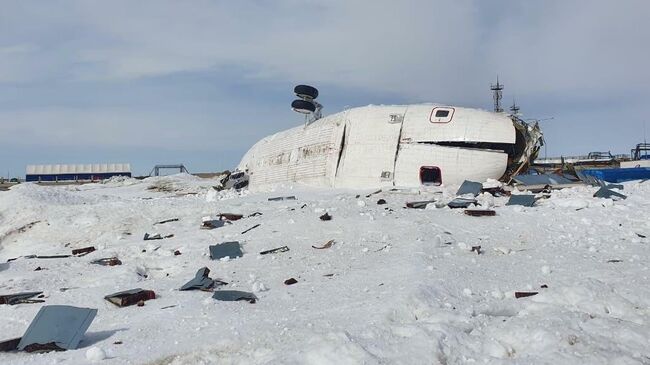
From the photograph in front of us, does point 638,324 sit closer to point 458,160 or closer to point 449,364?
point 449,364

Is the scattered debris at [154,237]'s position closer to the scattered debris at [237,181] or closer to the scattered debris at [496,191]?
the scattered debris at [496,191]

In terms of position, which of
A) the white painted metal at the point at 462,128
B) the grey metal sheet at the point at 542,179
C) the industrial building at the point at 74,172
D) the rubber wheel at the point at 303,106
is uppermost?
the rubber wheel at the point at 303,106

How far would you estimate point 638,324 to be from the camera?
5.70m

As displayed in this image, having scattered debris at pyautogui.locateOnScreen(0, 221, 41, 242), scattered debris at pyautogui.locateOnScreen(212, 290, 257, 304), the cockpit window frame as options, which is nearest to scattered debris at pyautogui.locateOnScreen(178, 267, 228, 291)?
scattered debris at pyautogui.locateOnScreen(212, 290, 257, 304)

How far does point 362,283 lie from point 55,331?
4141 millimetres

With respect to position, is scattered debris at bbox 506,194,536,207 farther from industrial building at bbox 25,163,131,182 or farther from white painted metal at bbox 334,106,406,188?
industrial building at bbox 25,163,131,182

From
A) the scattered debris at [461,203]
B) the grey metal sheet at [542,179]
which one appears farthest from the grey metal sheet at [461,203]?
the grey metal sheet at [542,179]

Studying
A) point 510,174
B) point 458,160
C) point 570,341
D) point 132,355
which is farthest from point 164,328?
point 510,174

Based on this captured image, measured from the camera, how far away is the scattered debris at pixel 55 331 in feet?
18.4

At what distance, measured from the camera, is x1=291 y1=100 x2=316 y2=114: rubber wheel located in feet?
92.0

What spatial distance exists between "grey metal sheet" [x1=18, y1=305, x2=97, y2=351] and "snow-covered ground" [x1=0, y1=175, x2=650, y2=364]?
7.2 inches

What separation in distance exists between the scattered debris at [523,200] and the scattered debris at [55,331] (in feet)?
40.0

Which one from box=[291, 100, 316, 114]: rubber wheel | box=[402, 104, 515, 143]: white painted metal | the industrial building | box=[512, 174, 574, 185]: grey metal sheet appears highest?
box=[291, 100, 316, 114]: rubber wheel

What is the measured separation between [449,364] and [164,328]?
3.26m
